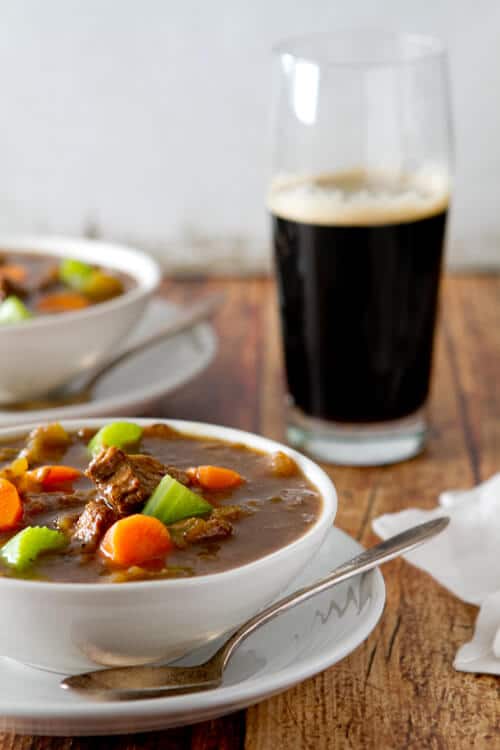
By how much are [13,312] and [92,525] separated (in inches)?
45.7

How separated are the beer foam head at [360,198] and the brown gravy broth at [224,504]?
2.39ft

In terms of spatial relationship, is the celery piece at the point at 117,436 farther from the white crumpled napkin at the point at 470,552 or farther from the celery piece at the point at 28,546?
the white crumpled napkin at the point at 470,552

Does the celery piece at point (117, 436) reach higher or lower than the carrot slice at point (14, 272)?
higher

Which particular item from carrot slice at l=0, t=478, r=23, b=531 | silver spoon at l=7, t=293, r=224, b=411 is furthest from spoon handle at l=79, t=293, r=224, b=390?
carrot slice at l=0, t=478, r=23, b=531

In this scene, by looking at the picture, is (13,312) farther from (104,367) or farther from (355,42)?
(355,42)

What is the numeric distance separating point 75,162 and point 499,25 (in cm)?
151

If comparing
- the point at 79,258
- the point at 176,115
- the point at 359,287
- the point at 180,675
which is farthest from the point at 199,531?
the point at 176,115

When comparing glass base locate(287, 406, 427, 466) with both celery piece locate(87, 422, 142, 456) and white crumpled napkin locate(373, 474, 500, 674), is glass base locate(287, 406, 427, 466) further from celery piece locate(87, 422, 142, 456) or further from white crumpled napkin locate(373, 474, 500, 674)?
celery piece locate(87, 422, 142, 456)

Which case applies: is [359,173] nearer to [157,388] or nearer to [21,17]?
[157,388]

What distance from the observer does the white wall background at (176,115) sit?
4.02 metres

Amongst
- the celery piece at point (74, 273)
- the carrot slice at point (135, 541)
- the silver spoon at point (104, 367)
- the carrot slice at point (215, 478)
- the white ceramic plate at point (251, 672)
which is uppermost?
the carrot slice at point (135, 541)

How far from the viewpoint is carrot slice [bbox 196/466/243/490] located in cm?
182

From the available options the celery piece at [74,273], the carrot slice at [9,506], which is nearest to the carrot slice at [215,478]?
the carrot slice at [9,506]

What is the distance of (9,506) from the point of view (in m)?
1.70
